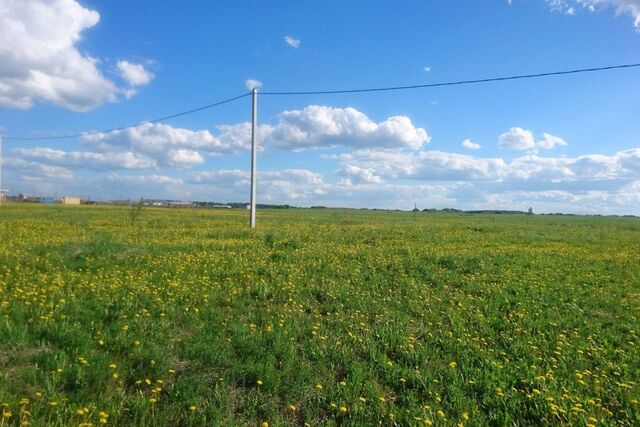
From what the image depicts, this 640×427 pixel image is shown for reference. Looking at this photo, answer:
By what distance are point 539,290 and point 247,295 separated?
7.37 meters

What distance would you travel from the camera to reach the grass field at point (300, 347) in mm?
4512

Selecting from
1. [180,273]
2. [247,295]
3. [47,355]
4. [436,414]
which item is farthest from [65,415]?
[180,273]

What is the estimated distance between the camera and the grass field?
451 centimetres

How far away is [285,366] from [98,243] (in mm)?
10342

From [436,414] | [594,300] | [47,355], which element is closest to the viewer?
[436,414]

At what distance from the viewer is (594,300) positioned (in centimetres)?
1009

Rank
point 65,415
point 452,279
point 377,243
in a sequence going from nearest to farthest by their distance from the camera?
point 65,415
point 452,279
point 377,243

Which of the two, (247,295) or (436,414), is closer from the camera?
(436,414)

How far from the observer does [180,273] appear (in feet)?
33.8

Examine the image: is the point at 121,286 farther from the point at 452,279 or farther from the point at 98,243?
the point at 452,279

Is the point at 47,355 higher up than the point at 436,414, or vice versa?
the point at 47,355

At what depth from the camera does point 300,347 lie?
20.3ft

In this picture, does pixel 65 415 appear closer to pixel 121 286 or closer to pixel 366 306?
pixel 121 286

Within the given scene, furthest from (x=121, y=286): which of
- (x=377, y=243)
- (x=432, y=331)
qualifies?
(x=377, y=243)
